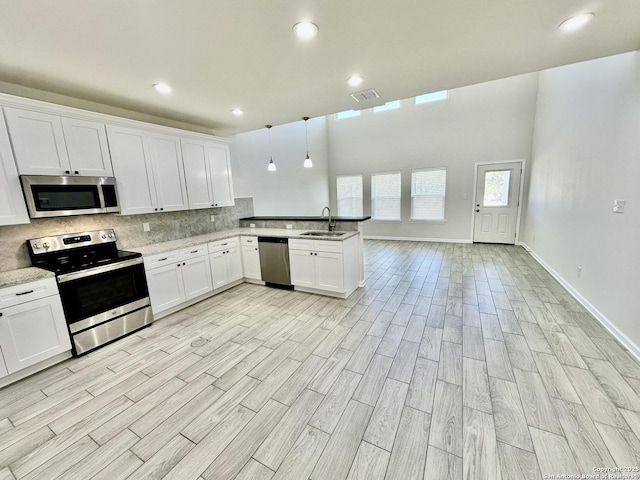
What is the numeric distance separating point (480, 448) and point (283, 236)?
3089 millimetres

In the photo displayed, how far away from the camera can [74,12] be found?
5.05 ft

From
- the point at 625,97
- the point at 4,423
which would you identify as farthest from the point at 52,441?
the point at 625,97

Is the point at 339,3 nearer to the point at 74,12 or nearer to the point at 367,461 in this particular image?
the point at 74,12

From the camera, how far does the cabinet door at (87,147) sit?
102 inches

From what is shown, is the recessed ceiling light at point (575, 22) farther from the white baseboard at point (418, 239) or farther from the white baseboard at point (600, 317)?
the white baseboard at point (418, 239)

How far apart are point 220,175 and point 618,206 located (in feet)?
16.4

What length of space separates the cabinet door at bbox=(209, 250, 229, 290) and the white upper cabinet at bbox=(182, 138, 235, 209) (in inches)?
31.9

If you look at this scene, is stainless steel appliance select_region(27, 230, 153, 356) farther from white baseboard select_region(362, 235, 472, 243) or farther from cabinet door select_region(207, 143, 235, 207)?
white baseboard select_region(362, 235, 472, 243)

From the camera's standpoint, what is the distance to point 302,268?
3854 mm

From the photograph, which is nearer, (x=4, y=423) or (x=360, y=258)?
(x=4, y=423)

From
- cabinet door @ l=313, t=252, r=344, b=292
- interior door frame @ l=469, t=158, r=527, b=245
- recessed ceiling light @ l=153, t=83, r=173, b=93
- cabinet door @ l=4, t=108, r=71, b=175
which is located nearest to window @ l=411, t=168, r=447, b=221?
interior door frame @ l=469, t=158, r=527, b=245

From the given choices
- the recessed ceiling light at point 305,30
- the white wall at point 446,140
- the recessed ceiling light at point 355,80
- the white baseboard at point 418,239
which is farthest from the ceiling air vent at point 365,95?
the white baseboard at point 418,239

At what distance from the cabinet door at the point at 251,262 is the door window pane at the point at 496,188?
19.3ft

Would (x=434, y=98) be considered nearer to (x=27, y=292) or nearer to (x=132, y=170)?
(x=132, y=170)
